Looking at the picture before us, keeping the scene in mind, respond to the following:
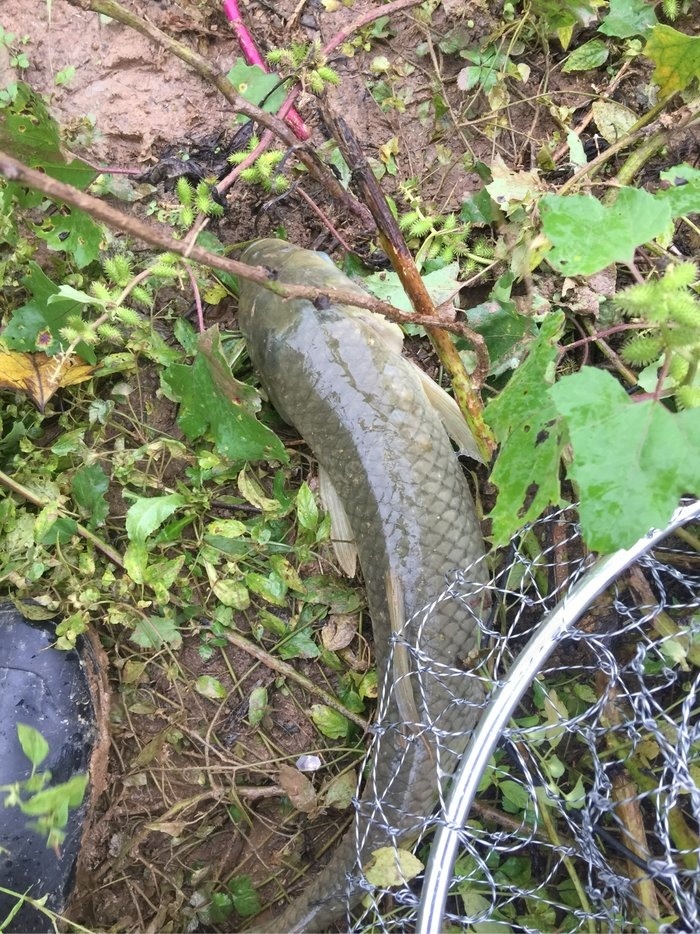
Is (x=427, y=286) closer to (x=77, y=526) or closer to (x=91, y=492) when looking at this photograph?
(x=91, y=492)

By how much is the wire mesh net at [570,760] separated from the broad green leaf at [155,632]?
35.5 inches

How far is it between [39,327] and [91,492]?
660 millimetres

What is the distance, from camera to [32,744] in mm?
2406

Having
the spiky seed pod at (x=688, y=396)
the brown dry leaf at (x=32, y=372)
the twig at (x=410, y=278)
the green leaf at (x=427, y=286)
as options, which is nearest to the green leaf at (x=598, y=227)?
the spiky seed pod at (x=688, y=396)

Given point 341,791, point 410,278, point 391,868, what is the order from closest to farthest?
point 391,868, point 410,278, point 341,791

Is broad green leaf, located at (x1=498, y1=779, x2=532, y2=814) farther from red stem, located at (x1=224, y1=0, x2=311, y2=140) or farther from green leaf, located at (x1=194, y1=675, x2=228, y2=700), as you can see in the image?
red stem, located at (x1=224, y1=0, x2=311, y2=140)

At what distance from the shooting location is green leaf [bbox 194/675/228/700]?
2.79 metres

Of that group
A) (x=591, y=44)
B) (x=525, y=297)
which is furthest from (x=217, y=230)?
(x=591, y=44)

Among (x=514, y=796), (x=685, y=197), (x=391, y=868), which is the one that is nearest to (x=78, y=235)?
(x=685, y=197)

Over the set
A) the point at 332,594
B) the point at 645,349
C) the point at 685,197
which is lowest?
the point at 332,594

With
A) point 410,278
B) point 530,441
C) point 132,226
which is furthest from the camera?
point 410,278

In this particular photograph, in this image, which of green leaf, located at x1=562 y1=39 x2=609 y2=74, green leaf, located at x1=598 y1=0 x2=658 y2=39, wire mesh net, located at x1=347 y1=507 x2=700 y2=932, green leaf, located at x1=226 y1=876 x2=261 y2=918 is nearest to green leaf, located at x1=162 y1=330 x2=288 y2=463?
wire mesh net, located at x1=347 y1=507 x2=700 y2=932

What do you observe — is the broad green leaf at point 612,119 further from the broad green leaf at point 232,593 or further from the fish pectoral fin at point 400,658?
the broad green leaf at point 232,593

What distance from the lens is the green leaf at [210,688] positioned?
2785 mm
